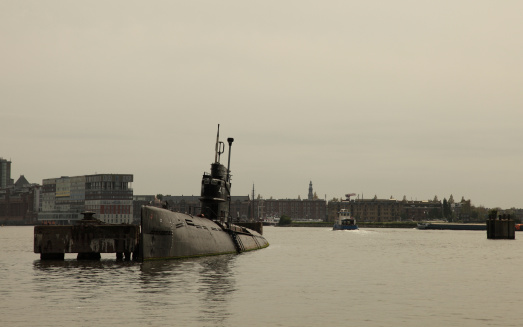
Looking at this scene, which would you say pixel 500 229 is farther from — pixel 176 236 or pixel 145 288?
pixel 145 288

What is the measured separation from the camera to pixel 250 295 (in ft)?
117

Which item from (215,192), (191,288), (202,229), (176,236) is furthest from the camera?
(215,192)

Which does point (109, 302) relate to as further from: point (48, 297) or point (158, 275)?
point (158, 275)

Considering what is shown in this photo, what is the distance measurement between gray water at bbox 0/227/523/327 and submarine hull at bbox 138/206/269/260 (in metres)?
1.10

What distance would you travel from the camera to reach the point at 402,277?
47.1 m

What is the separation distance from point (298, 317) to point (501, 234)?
130926mm

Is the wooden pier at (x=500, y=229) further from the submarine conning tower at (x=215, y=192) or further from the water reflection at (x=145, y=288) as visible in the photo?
the water reflection at (x=145, y=288)

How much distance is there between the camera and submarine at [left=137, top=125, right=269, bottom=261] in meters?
53.2

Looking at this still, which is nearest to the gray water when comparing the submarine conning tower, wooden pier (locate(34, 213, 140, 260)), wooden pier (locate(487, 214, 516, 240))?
wooden pier (locate(34, 213, 140, 260))

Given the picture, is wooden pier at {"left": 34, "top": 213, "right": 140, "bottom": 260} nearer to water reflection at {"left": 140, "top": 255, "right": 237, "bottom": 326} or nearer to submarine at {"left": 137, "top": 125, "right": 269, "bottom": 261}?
submarine at {"left": 137, "top": 125, "right": 269, "bottom": 261}

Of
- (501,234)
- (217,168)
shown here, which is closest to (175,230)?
(217,168)

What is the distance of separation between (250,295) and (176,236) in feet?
68.6

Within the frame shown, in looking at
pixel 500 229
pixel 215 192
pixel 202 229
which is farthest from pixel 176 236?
pixel 500 229

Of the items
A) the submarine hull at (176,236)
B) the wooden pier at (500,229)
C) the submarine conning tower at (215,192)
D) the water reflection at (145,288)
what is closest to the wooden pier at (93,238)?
the water reflection at (145,288)
